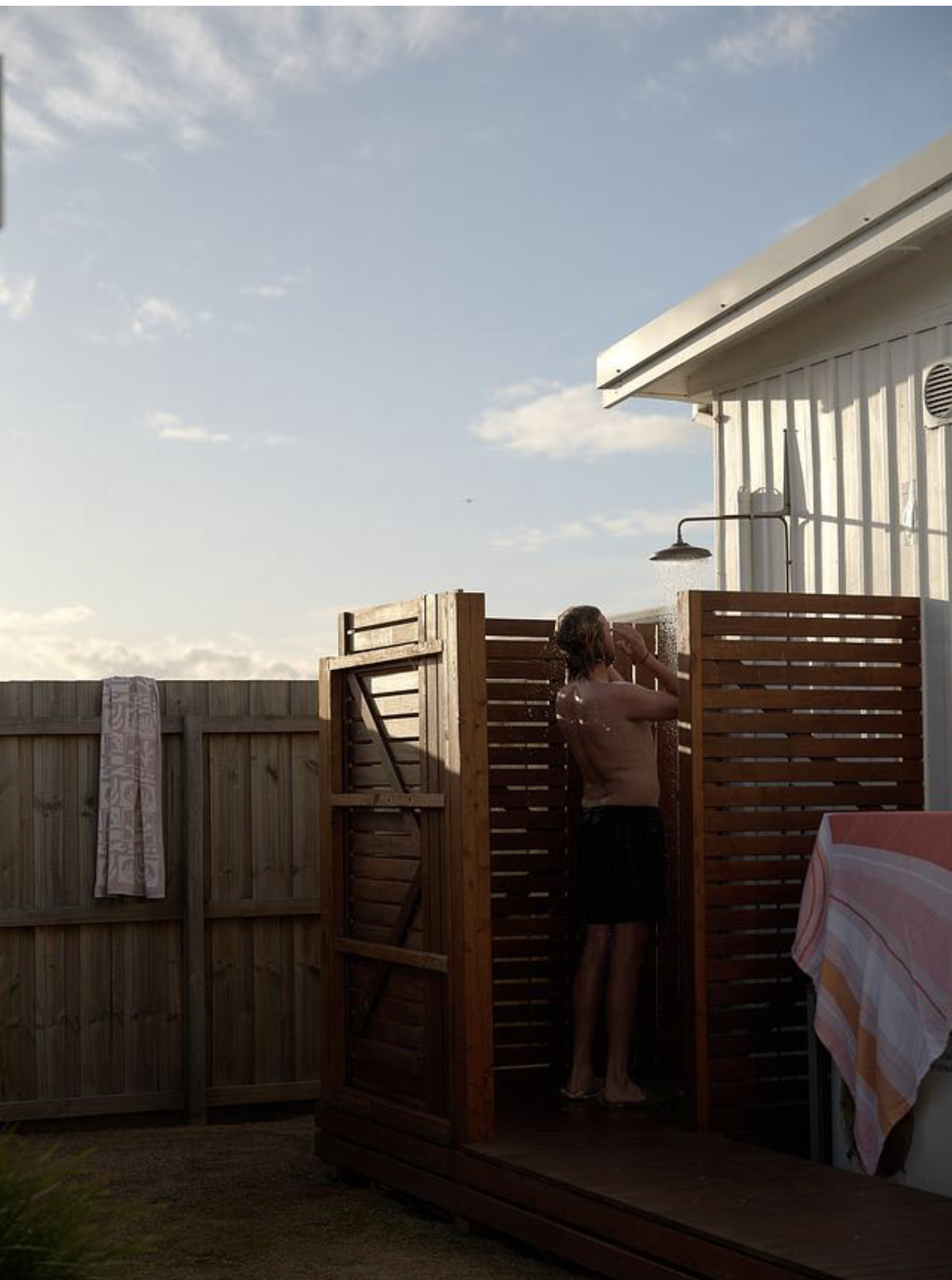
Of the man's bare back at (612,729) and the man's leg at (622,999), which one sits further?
the man's leg at (622,999)

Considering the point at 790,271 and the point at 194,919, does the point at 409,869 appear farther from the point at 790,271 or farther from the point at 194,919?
the point at 790,271

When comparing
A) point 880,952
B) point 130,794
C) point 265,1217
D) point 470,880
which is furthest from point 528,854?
point 130,794

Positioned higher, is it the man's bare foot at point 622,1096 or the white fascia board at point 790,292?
the white fascia board at point 790,292

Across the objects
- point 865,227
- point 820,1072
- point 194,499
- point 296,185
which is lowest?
point 820,1072

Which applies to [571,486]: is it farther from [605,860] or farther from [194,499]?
[605,860]

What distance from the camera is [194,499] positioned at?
9.72 meters

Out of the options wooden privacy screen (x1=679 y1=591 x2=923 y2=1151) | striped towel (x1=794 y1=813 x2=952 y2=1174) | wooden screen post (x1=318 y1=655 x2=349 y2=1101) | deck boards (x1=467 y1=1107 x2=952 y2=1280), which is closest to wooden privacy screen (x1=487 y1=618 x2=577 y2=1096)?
deck boards (x1=467 y1=1107 x2=952 y2=1280)

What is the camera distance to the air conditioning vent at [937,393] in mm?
6859

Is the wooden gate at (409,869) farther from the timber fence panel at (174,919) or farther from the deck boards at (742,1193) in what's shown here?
the timber fence panel at (174,919)

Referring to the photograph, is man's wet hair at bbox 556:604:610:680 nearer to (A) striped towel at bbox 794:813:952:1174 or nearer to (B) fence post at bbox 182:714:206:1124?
(A) striped towel at bbox 794:813:952:1174

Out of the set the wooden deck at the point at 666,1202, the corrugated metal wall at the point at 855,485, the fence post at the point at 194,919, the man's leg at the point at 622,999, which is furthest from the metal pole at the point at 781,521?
the fence post at the point at 194,919

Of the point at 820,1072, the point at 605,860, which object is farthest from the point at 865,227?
the point at 820,1072

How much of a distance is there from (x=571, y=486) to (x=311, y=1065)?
354 centimetres

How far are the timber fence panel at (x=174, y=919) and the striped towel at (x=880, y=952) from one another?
377 cm
